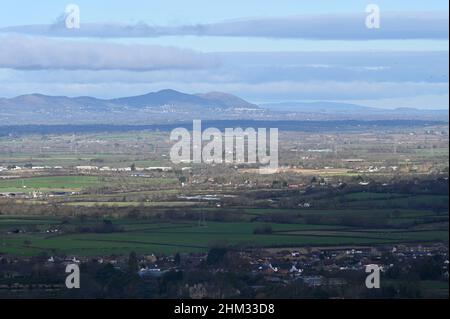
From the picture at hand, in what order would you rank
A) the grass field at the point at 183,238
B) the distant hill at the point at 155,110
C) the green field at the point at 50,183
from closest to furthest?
the grass field at the point at 183,238
the green field at the point at 50,183
the distant hill at the point at 155,110


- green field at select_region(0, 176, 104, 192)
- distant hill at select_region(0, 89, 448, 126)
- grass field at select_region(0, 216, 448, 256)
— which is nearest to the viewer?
grass field at select_region(0, 216, 448, 256)

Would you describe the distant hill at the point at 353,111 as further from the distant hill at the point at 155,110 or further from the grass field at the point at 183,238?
the grass field at the point at 183,238

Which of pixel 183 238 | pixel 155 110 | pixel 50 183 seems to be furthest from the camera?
pixel 155 110

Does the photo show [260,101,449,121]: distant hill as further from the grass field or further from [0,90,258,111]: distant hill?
the grass field

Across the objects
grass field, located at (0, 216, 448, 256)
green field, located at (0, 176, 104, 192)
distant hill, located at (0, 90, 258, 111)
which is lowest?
grass field, located at (0, 216, 448, 256)

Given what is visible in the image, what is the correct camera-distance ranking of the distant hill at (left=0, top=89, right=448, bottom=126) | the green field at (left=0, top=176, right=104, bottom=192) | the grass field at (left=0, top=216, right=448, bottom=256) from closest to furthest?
the grass field at (left=0, top=216, right=448, bottom=256) → the green field at (left=0, top=176, right=104, bottom=192) → the distant hill at (left=0, top=89, right=448, bottom=126)

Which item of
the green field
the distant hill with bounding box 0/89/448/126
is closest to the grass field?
the green field

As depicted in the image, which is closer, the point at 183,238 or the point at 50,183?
the point at 183,238

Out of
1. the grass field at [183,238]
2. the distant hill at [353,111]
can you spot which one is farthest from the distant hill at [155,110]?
the grass field at [183,238]

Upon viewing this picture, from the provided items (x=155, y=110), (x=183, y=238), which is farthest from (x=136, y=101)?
(x=183, y=238)

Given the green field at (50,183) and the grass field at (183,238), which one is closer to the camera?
the grass field at (183,238)

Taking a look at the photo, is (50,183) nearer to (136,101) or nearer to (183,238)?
(183,238)
